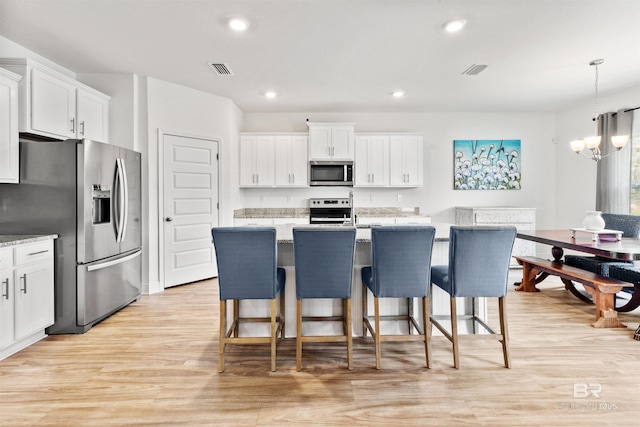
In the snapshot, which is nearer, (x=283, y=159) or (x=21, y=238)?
(x=21, y=238)

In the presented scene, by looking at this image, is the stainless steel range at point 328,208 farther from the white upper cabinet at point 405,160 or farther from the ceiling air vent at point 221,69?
the ceiling air vent at point 221,69

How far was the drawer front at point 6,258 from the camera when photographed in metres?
2.33

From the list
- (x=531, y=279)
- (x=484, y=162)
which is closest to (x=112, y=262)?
(x=531, y=279)

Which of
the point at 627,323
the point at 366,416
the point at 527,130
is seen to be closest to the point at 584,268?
the point at 627,323

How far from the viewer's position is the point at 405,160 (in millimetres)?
5414

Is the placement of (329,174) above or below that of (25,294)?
above

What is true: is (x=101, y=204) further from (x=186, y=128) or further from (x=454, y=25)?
(x=454, y=25)

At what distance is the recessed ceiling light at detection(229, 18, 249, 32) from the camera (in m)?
2.68

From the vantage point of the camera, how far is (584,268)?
147 inches

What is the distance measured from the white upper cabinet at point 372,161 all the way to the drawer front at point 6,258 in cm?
425

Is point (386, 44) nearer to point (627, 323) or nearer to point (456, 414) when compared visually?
point (456, 414)

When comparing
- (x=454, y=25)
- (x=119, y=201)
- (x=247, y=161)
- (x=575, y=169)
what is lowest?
(x=119, y=201)

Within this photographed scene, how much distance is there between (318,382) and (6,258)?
239 cm

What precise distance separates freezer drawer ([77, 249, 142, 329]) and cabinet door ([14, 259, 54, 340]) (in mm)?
211
